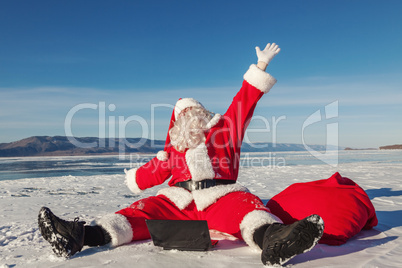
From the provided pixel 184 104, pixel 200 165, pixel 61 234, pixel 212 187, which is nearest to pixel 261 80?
pixel 184 104

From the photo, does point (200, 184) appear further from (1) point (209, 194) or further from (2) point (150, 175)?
(2) point (150, 175)

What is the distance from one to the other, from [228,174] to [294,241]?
105cm

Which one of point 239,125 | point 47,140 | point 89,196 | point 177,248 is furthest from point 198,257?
point 47,140

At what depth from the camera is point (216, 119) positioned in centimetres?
274

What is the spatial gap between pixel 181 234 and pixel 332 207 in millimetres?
1248

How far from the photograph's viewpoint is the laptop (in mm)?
1997

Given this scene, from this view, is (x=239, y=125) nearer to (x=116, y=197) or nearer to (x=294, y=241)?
(x=294, y=241)

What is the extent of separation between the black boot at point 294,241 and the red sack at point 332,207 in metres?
0.73

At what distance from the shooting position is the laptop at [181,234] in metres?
2.00

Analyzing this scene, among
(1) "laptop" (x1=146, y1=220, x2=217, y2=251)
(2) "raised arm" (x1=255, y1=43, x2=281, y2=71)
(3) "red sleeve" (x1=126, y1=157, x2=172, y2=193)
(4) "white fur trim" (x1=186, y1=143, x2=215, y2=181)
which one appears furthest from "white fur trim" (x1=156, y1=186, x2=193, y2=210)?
(2) "raised arm" (x1=255, y1=43, x2=281, y2=71)

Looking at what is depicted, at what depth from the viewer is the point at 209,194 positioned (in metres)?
2.46

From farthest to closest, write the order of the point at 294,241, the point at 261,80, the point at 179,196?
the point at 261,80 < the point at 179,196 < the point at 294,241

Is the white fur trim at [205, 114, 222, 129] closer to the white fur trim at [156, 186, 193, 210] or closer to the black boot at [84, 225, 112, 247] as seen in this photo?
the white fur trim at [156, 186, 193, 210]

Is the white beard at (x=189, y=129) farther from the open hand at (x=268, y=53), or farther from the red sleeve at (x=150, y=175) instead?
the open hand at (x=268, y=53)
